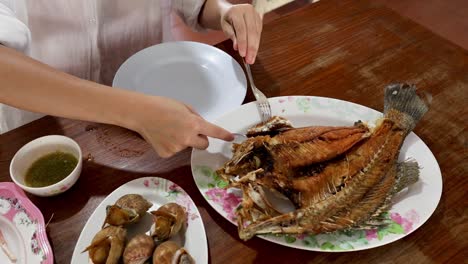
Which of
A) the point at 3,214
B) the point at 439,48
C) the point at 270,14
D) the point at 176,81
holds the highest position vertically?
the point at 439,48

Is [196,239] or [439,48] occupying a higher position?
[439,48]

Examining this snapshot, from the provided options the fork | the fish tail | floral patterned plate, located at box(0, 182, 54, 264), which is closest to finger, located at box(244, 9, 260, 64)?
the fork

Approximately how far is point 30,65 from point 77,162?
255mm

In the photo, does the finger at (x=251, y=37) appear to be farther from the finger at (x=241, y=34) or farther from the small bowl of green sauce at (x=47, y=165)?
the small bowl of green sauce at (x=47, y=165)

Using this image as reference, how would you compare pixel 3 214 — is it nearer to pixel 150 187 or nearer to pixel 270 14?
pixel 150 187

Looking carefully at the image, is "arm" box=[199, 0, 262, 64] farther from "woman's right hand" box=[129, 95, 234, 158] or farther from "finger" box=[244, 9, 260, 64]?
"woman's right hand" box=[129, 95, 234, 158]

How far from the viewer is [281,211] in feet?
3.01

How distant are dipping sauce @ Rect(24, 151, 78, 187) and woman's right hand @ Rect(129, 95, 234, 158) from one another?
8.2 inches

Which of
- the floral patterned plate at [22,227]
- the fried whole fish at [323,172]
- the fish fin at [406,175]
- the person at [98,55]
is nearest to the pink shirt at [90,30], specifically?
the person at [98,55]

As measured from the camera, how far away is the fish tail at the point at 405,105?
3.27ft

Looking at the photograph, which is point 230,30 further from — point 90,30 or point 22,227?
point 22,227

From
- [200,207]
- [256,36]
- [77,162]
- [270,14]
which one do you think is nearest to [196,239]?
[200,207]

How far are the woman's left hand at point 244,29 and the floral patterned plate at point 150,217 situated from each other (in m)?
0.47

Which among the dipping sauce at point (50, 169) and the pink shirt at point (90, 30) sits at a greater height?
the pink shirt at point (90, 30)
